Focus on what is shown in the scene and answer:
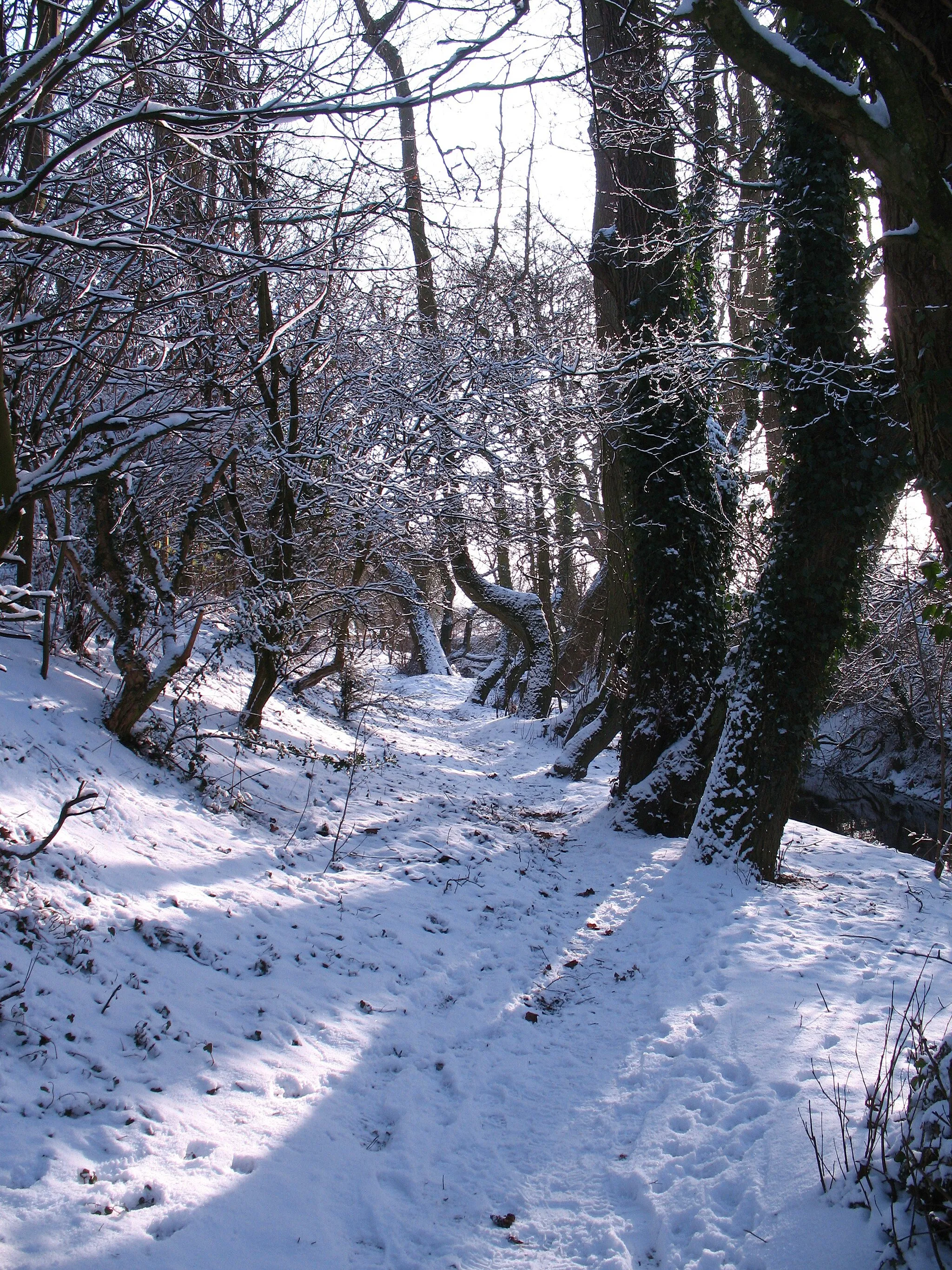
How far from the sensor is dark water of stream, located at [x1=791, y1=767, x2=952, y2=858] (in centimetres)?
1234

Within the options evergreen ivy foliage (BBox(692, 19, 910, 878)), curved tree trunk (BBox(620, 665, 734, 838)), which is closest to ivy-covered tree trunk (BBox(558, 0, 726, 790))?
curved tree trunk (BBox(620, 665, 734, 838))

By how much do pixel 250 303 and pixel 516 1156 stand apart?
7.03m

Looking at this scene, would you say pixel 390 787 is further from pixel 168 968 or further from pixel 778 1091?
pixel 778 1091

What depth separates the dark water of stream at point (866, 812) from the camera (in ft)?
40.5

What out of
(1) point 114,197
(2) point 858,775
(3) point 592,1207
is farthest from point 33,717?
(2) point 858,775

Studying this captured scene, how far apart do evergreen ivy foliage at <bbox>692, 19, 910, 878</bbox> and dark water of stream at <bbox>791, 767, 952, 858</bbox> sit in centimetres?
559

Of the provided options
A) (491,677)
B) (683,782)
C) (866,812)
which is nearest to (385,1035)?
(683,782)

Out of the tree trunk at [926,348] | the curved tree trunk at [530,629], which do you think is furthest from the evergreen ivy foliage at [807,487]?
the curved tree trunk at [530,629]

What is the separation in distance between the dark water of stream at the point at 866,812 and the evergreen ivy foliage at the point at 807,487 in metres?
5.59

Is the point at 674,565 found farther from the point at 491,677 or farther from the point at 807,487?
the point at 491,677

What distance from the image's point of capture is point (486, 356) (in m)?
7.51

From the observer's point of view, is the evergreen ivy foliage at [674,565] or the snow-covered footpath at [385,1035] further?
the evergreen ivy foliage at [674,565]

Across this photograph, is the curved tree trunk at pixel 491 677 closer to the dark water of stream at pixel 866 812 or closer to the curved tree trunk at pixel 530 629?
the curved tree trunk at pixel 530 629

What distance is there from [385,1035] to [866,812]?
1365 cm
